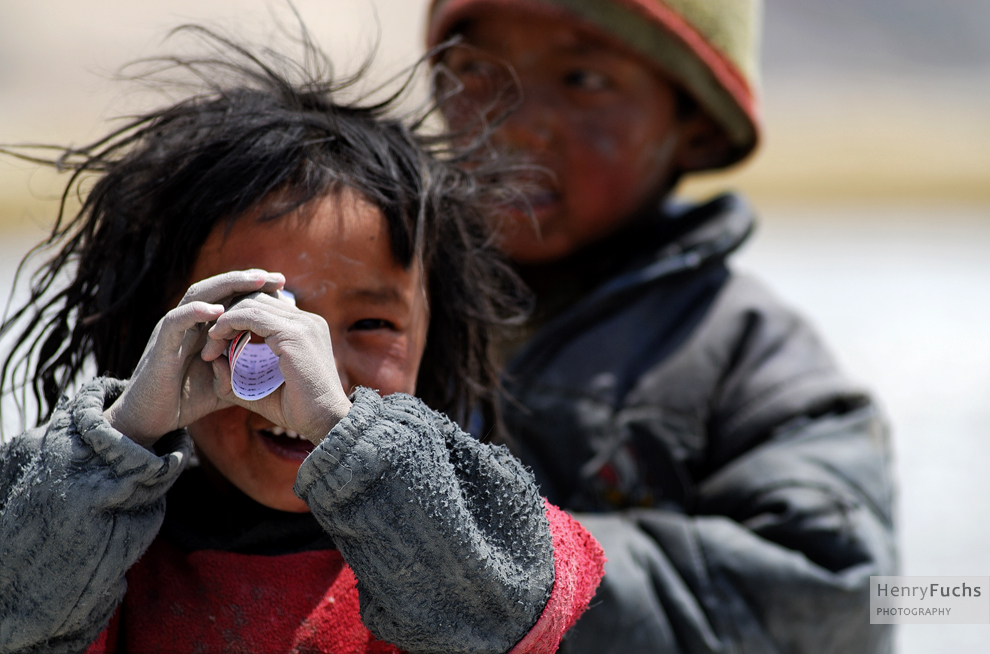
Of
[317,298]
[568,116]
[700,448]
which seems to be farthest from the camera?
[568,116]

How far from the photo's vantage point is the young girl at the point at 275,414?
0.73m

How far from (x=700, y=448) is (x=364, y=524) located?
0.81 meters

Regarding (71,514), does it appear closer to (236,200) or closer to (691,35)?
(236,200)

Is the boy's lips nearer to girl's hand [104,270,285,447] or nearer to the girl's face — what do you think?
the girl's face

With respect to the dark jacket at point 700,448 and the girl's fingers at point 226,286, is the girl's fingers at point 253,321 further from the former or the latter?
the dark jacket at point 700,448

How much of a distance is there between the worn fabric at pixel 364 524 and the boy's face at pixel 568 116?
0.78 m

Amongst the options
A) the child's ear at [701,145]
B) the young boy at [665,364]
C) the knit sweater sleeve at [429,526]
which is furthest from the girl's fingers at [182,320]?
the child's ear at [701,145]

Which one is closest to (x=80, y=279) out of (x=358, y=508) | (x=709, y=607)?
(x=358, y=508)

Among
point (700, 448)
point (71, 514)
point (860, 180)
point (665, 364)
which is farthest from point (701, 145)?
point (860, 180)

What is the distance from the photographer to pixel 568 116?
1541 mm

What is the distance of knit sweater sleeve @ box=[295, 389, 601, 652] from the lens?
0.72m

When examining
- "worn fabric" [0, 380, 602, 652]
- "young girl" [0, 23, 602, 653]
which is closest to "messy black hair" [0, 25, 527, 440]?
→ "young girl" [0, 23, 602, 653]

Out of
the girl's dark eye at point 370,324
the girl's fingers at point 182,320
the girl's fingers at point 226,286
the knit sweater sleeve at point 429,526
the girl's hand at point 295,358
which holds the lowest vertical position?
the knit sweater sleeve at point 429,526

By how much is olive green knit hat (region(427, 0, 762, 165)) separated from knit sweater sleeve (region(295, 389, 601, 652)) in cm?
94
